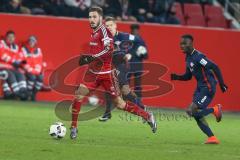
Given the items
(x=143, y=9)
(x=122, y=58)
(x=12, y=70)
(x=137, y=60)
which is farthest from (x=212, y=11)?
(x=122, y=58)

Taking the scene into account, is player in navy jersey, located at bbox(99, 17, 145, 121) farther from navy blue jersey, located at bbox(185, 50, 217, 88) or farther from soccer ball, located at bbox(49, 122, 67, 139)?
soccer ball, located at bbox(49, 122, 67, 139)

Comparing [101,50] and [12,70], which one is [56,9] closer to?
[12,70]

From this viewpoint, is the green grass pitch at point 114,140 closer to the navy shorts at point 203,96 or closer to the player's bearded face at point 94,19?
the navy shorts at point 203,96

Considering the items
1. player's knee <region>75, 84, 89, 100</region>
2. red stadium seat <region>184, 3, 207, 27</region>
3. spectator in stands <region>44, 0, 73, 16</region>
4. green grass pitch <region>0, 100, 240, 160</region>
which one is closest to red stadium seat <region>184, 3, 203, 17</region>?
red stadium seat <region>184, 3, 207, 27</region>

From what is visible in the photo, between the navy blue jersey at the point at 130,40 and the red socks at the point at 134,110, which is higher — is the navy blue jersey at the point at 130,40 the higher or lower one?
the higher one

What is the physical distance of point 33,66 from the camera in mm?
24812

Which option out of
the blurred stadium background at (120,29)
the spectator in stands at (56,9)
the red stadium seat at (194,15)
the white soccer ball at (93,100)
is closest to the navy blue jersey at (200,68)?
the blurred stadium background at (120,29)

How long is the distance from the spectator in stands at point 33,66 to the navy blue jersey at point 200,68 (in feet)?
34.0

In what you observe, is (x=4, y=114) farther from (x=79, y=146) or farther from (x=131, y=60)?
(x=79, y=146)

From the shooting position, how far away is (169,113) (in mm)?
23312

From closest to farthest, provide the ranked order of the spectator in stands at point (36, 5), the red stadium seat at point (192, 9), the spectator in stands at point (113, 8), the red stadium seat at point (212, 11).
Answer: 1. the spectator in stands at point (36, 5)
2. the spectator in stands at point (113, 8)
3. the red stadium seat at point (192, 9)
4. the red stadium seat at point (212, 11)

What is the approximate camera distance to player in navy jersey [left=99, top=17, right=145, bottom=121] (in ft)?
62.5

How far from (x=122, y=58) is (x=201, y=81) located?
544cm

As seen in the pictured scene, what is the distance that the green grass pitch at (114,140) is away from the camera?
12.3 m
